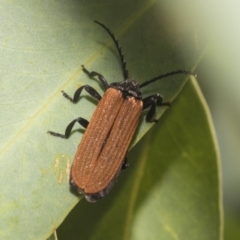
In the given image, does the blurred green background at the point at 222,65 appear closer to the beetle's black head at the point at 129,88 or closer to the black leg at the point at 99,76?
the beetle's black head at the point at 129,88

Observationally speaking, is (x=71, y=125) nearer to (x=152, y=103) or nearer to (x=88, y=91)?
(x=88, y=91)

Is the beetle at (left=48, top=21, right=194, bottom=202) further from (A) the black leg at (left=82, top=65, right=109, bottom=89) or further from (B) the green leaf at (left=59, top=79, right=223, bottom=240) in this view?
(B) the green leaf at (left=59, top=79, right=223, bottom=240)

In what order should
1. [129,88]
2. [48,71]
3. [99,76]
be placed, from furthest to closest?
[129,88], [99,76], [48,71]

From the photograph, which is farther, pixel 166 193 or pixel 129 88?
pixel 166 193

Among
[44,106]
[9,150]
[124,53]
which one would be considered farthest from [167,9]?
[9,150]

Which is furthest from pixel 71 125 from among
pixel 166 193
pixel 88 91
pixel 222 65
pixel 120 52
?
pixel 222 65

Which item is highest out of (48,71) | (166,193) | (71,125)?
(48,71)

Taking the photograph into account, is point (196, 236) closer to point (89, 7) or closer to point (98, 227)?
point (98, 227)
